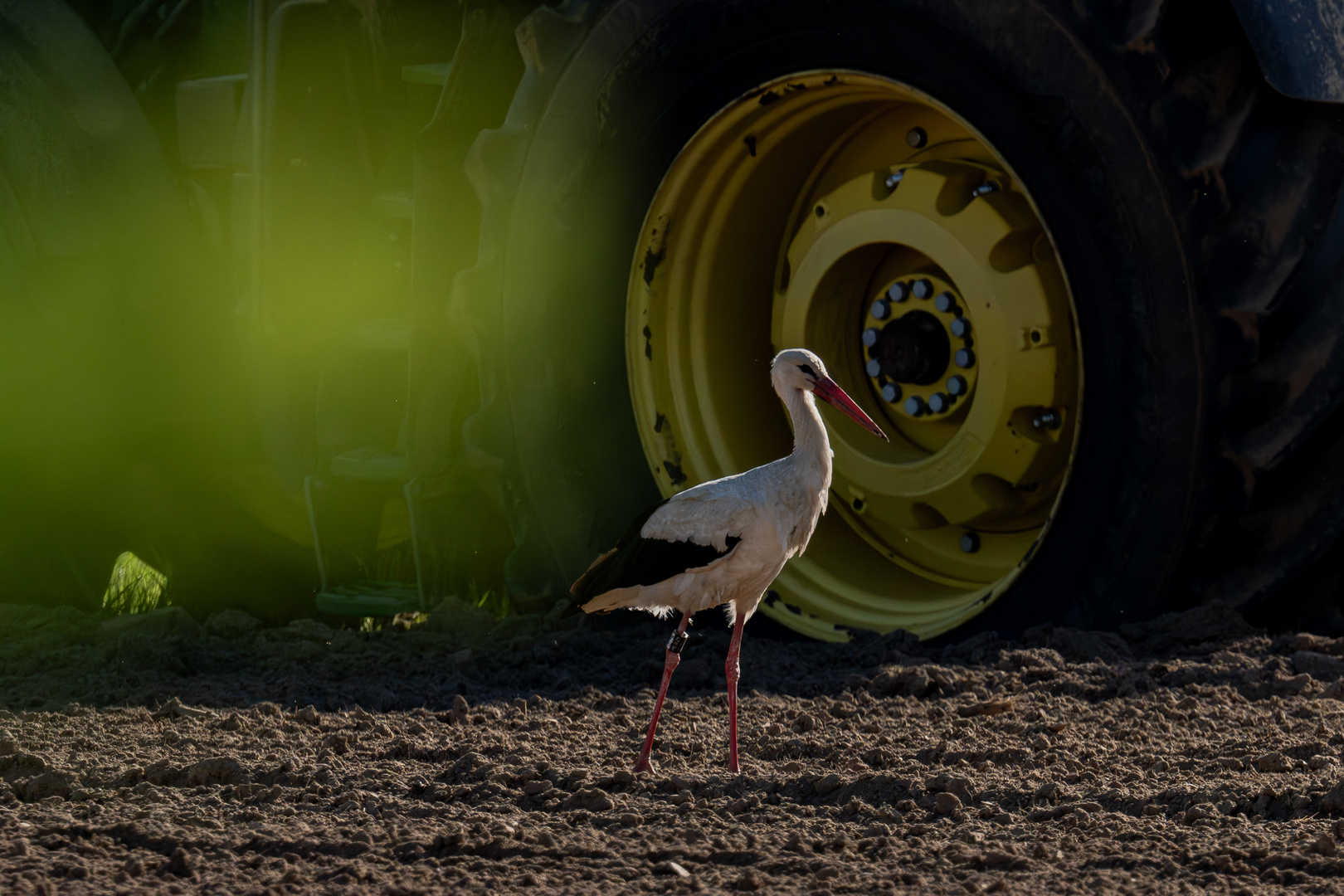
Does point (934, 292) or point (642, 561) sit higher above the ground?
point (934, 292)

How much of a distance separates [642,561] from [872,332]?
1054 millimetres

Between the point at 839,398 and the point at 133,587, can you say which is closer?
the point at 839,398

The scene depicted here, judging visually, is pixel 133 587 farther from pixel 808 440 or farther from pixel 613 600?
pixel 808 440

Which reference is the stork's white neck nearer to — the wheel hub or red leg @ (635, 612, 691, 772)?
red leg @ (635, 612, 691, 772)

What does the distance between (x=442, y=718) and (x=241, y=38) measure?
273cm

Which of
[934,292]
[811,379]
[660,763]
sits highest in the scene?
[934,292]

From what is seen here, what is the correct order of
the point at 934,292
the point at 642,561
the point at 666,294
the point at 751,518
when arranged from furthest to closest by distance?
1. the point at 666,294
2. the point at 934,292
3. the point at 642,561
4. the point at 751,518

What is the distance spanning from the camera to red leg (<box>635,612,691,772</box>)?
303 cm

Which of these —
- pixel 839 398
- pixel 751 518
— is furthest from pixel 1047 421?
pixel 751 518

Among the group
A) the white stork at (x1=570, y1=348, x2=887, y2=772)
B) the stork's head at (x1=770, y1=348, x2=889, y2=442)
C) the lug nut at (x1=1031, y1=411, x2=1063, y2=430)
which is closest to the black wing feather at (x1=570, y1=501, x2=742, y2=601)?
the white stork at (x1=570, y1=348, x2=887, y2=772)

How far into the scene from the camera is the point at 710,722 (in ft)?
11.3

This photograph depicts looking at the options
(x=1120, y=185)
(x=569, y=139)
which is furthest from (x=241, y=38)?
(x=1120, y=185)

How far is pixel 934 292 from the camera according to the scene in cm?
374

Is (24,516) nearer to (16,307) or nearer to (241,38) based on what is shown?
(16,307)
